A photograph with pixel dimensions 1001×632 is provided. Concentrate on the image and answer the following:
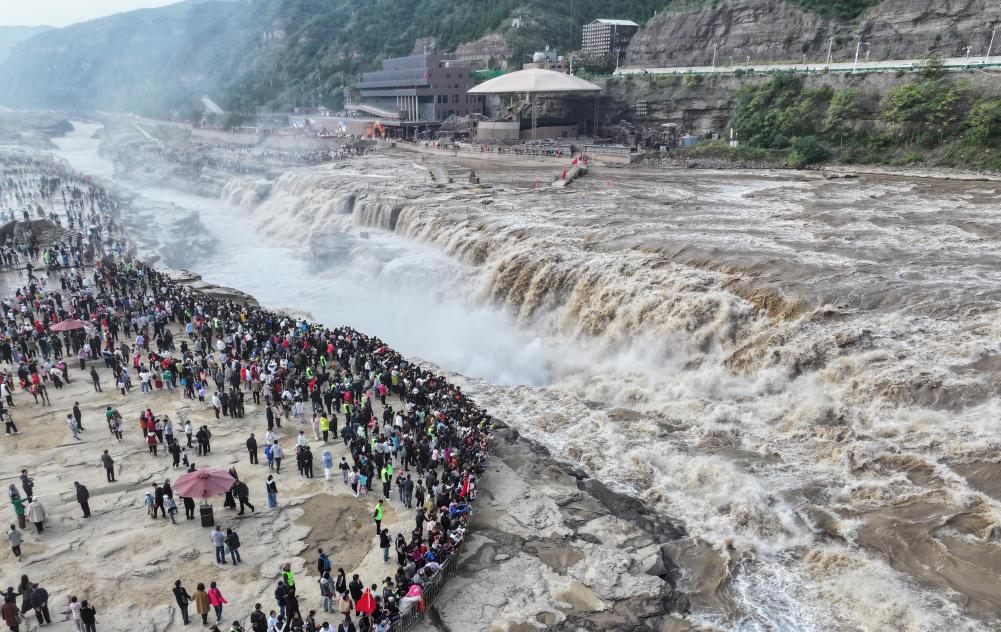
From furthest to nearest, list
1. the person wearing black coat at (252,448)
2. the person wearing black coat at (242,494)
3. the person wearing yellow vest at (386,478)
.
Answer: the person wearing black coat at (252,448) → the person wearing yellow vest at (386,478) → the person wearing black coat at (242,494)

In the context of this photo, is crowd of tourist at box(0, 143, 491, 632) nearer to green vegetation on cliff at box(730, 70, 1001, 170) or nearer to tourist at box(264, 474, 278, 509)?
tourist at box(264, 474, 278, 509)

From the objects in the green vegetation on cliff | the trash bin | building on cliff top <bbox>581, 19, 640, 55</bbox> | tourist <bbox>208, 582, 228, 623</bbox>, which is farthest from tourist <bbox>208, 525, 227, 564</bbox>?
building on cliff top <bbox>581, 19, 640, 55</bbox>

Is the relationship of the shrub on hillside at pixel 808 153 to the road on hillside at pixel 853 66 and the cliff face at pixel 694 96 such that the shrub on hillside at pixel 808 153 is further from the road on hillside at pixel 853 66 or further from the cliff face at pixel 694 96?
the road on hillside at pixel 853 66

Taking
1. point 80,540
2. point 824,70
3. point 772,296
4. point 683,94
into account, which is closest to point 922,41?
point 824,70

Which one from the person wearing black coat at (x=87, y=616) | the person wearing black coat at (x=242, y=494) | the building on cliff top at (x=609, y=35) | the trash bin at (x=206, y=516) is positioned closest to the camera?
the person wearing black coat at (x=87, y=616)

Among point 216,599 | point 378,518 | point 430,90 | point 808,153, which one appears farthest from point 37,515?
point 430,90

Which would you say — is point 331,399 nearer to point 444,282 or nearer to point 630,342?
point 630,342

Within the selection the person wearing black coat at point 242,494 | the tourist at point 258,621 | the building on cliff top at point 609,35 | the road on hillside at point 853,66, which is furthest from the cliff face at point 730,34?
the tourist at point 258,621
